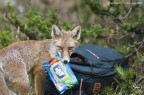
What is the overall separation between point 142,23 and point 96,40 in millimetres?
1029

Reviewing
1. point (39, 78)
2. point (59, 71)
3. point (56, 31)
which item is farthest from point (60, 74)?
point (56, 31)

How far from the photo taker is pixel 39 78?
7.59 meters

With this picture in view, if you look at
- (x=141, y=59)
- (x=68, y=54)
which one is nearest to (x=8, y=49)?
(x=68, y=54)

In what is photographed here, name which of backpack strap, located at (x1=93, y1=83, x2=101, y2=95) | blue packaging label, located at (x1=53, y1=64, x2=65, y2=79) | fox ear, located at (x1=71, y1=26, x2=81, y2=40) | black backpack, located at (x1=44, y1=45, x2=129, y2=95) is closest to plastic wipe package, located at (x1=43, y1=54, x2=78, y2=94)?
blue packaging label, located at (x1=53, y1=64, x2=65, y2=79)

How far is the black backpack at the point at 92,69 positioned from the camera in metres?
7.30

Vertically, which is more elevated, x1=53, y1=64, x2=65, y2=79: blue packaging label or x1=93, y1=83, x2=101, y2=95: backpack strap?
x1=53, y1=64, x2=65, y2=79: blue packaging label

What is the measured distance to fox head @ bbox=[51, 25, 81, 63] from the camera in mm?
7246

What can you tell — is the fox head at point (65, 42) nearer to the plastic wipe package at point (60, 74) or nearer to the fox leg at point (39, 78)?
the plastic wipe package at point (60, 74)

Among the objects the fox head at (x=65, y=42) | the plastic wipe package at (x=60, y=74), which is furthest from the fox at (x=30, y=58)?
the plastic wipe package at (x=60, y=74)

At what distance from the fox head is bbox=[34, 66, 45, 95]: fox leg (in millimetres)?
447

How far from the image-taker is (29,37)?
9.68 m

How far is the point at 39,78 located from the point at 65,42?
0.75 m

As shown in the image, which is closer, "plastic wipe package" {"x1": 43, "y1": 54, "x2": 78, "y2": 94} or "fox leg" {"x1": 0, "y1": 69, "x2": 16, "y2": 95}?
"fox leg" {"x1": 0, "y1": 69, "x2": 16, "y2": 95}

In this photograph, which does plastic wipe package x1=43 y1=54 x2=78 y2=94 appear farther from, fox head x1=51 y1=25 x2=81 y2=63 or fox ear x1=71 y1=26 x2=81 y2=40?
fox ear x1=71 y1=26 x2=81 y2=40
